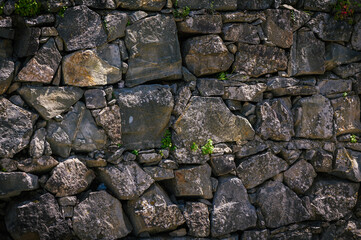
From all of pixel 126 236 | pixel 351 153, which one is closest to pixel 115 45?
pixel 126 236

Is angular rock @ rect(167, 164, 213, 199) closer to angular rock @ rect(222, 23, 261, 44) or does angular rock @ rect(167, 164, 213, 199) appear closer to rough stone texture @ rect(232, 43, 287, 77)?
rough stone texture @ rect(232, 43, 287, 77)

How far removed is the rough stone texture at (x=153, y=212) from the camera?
3799mm

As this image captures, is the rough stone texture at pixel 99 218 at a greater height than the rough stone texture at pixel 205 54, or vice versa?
the rough stone texture at pixel 205 54

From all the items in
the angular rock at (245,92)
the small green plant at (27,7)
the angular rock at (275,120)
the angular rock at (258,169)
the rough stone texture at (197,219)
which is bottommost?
the rough stone texture at (197,219)

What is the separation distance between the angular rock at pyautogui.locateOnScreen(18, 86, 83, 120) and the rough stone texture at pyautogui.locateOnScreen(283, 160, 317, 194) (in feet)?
8.77

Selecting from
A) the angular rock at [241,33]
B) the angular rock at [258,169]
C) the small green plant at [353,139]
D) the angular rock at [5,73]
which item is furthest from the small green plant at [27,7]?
the small green plant at [353,139]

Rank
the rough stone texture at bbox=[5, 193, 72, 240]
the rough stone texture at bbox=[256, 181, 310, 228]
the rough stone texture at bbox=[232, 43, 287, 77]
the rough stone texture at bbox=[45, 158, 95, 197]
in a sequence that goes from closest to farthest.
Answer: the rough stone texture at bbox=[5, 193, 72, 240] → the rough stone texture at bbox=[45, 158, 95, 197] → the rough stone texture at bbox=[232, 43, 287, 77] → the rough stone texture at bbox=[256, 181, 310, 228]

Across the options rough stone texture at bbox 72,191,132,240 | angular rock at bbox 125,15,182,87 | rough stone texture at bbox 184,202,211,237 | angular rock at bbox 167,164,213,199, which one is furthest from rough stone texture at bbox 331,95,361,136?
rough stone texture at bbox 72,191,132,240

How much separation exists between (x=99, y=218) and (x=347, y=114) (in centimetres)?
333

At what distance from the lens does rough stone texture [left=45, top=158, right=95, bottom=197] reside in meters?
3.51

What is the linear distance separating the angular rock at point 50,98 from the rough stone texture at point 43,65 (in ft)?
0.32

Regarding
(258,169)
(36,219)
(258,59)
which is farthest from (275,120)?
(36,219)

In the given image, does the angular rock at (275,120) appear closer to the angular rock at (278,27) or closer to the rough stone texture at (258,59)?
the rough stone texture at (258,59)

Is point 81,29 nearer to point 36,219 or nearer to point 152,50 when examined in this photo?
point 152,50
